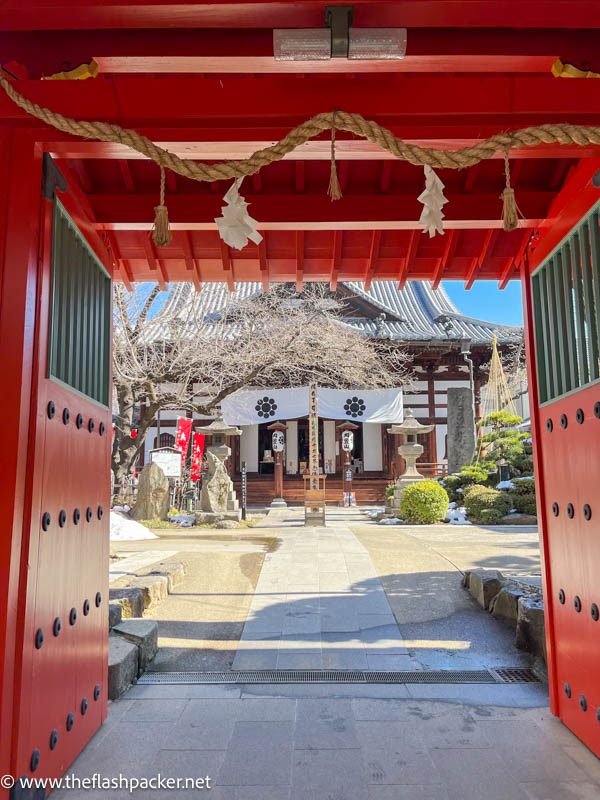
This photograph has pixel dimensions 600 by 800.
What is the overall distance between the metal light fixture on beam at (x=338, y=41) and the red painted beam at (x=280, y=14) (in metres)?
0.06

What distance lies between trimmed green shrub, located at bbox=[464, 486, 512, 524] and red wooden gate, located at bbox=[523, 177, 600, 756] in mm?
10435

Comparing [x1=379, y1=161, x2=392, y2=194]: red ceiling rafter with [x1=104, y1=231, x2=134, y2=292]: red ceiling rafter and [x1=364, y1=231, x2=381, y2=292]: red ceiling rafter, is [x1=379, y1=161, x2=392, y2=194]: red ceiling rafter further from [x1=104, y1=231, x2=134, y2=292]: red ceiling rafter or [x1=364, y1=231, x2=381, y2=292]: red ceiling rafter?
[x1=104, y1=231, x2=134, y2=292]: red ceiling rafter

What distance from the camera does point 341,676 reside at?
400 centimetres

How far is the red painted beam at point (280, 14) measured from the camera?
2076 millimetres

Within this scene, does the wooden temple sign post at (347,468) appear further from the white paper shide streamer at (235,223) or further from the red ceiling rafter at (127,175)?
the white paper shide streamer at (235,223)

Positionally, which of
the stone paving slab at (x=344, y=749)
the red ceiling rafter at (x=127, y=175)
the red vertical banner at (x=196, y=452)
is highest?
the red ceiling rafter at (x=127, y=175)

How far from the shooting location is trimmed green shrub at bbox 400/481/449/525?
527 inches

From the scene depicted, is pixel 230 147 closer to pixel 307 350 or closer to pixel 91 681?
pixel 91 681

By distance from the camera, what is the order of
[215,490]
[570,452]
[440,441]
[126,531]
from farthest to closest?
1. [440,441]
2. [215,490]
3. [126,531]
4. [570,452]

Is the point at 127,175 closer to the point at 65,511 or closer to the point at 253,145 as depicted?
the point at 253,145

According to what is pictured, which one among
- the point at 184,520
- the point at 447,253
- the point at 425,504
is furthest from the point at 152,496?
the point at 447,253

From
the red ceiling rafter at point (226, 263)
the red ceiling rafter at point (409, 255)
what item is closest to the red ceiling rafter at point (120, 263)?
the red ceiling rafter at point (226, 263)

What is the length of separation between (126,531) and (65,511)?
8.50 m

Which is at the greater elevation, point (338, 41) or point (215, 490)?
point (338, 41)
